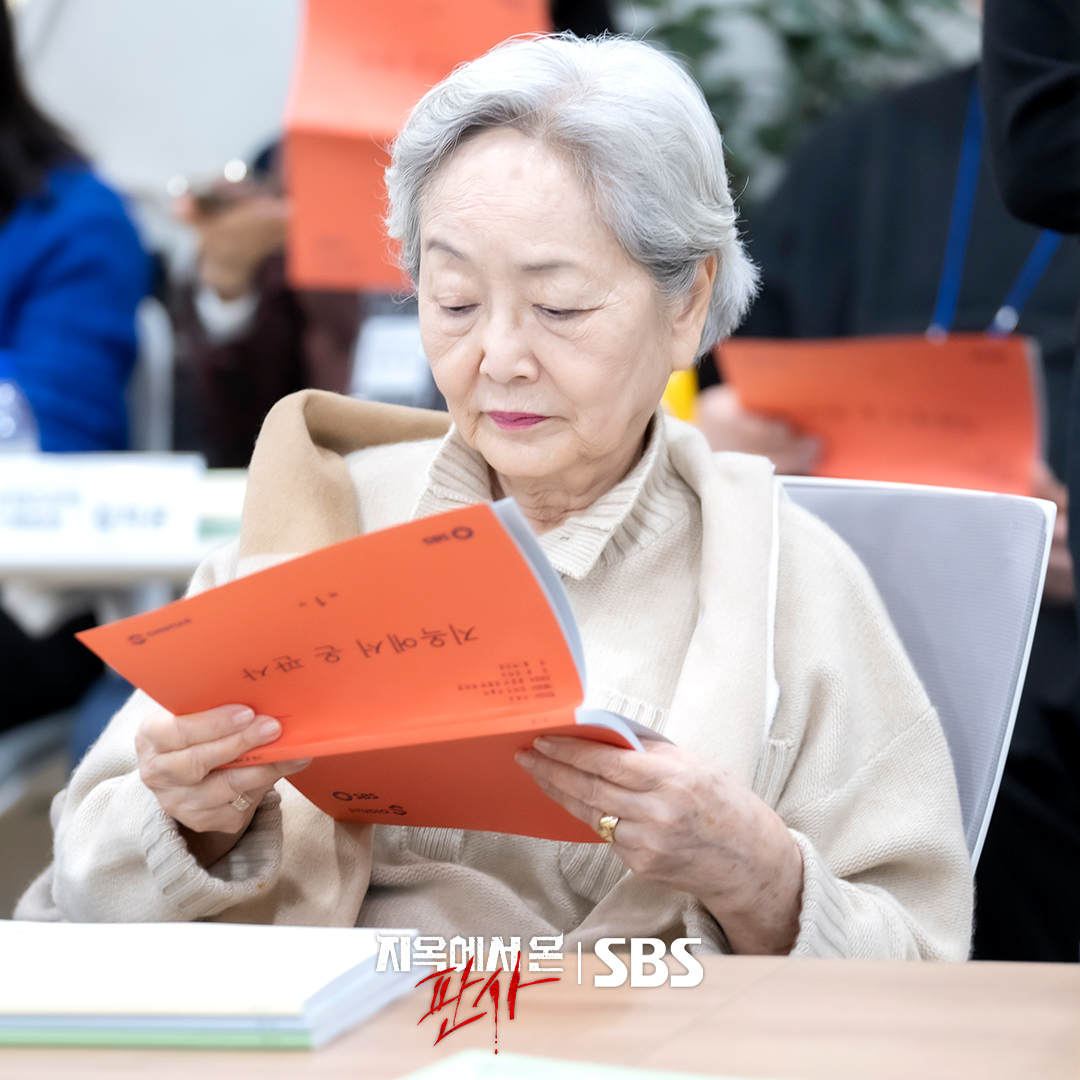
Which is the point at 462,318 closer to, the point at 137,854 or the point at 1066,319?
the point at 137,854

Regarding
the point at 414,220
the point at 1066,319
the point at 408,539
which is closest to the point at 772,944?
the point at 408,539

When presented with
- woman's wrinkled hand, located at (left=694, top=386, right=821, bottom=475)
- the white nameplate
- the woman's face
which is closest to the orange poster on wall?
the white nameplate

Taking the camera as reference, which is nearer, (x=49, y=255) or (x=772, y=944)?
(x=772, y=944)

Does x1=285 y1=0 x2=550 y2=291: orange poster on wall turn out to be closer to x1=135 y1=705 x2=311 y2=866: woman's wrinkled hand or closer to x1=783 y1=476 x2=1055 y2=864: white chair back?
x1=783 y1=476 x2=1055 y2=864: white chair back

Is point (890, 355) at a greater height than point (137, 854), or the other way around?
point (890, 355)

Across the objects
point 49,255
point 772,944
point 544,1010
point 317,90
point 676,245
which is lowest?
point 772,944

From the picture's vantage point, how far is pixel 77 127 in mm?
3984

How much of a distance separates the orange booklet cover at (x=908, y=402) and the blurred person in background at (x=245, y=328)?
4.10 feet

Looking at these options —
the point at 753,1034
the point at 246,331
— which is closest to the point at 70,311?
the point at 246,331

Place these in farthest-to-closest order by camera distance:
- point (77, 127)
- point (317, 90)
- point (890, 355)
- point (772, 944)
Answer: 1. point (77, 127)
2. point (317, 90)
3. point (890, 355)
4. point (772, 944)

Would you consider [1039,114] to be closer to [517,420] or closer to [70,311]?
[517,420]

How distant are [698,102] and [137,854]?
758mm

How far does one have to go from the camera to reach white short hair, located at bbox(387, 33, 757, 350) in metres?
1.04

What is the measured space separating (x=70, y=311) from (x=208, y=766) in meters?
1.66
